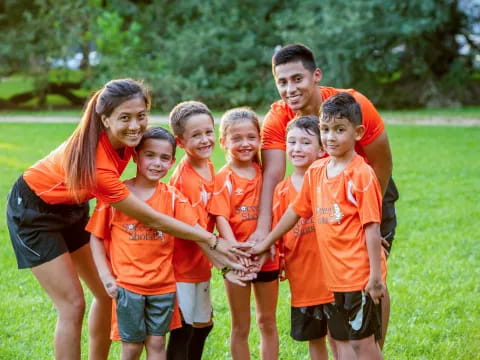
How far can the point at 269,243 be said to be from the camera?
3566mm

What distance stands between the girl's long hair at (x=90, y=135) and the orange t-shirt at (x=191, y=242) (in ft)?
1.75

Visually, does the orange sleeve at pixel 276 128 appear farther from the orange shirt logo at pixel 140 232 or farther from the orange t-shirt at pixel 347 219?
the orange shirt logo at pixel 140 232

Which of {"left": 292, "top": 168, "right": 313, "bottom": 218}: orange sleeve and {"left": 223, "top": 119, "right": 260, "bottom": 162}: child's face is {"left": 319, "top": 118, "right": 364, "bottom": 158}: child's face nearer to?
{"left": 292, "top": 168, "right": 313, "bottom": 218}: orange sleeve

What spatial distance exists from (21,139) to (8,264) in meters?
9.58

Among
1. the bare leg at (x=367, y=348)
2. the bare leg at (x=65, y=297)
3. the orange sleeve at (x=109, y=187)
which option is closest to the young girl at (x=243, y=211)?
the orange sleeve at (x=109, y=187)

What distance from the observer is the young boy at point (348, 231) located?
3.11m

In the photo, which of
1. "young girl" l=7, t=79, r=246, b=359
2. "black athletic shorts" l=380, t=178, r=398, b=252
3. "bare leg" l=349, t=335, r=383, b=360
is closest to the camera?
"bare leg" l=349, t=335, r=383, b=360

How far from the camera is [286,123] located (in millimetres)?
3871

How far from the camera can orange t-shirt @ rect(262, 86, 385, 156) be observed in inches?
147

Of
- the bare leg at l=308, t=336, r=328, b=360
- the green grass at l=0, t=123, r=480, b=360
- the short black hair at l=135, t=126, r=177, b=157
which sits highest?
the short black hair at l=135, t=126, r=177, b=157

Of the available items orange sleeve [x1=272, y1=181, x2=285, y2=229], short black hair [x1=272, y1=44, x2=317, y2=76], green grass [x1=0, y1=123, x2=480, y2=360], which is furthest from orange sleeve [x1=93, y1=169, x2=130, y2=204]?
green grass [x1=0, y1=123, x2=480, y2=360]

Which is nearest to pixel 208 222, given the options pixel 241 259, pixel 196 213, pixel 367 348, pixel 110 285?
pixel 196 213

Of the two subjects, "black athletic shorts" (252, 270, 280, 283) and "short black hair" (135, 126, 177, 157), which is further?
"black athletic shorts" (252, 270, 280, 283)

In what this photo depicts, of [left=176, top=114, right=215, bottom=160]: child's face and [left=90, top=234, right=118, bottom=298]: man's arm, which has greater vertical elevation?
[left=176, top=114, right=215, bottom=160]: child's face
